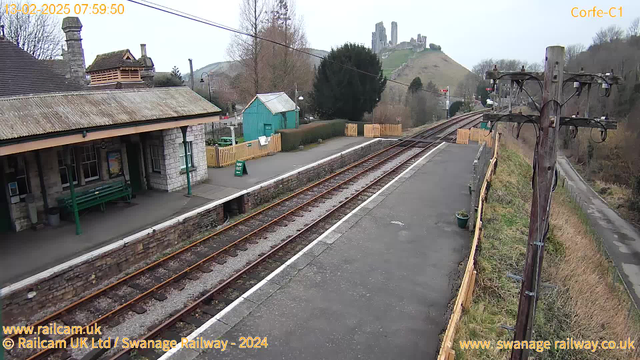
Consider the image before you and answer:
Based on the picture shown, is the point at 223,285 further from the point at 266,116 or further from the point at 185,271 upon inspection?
the point at 266,116

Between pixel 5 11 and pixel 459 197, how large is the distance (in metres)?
32.7

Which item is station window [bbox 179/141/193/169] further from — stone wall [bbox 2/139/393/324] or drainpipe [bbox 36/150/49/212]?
drainpipe [bbox 36/150/49/212]

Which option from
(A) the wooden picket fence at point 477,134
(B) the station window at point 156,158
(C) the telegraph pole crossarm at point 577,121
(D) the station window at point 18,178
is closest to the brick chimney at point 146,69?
(B) the station window at point 156,158

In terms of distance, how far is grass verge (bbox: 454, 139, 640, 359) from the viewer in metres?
7.05

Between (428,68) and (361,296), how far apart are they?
123 metres

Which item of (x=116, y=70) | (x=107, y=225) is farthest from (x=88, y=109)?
(x=116, y=70)

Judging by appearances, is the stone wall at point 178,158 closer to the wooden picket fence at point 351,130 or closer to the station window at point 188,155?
the station window at point 188,155

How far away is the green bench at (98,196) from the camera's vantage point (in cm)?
1164

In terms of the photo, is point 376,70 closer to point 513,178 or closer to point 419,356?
point 513,178

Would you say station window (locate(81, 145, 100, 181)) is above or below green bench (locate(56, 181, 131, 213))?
above

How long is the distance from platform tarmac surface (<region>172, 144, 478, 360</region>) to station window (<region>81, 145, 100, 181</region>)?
26.0ft

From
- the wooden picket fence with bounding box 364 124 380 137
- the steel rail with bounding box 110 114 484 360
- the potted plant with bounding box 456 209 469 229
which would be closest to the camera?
the steel rail with bounding box 110 114 484 360

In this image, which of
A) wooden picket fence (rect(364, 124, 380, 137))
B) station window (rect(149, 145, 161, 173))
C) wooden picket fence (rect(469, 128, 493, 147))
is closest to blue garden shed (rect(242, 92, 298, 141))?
wooden picket fence (rect(364, 124, 380, 137))

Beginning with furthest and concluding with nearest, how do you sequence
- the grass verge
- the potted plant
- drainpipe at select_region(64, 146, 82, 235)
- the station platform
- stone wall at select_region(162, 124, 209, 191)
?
stone wall at select_region(162, 124, 209, 191) < the potted plant < drainpipe at select_region(64, 146, 82, 235) < the station platform < the grass verge
